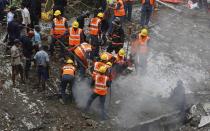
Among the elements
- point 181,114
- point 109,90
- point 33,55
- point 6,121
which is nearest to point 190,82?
point 181,114

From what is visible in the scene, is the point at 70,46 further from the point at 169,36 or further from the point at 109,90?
the point at 169,36

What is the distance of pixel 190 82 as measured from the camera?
2044 centimetres

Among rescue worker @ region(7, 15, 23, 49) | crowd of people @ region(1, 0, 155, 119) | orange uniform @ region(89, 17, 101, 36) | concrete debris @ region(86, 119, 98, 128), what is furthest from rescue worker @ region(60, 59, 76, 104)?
orange uniform @ region(89, 17, 101, 36)

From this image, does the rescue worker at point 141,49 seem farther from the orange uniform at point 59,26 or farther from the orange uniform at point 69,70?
the orange uniform at point 69,70

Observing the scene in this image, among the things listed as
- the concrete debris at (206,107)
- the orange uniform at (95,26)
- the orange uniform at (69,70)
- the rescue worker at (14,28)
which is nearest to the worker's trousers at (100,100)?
the orange uniform at (69,70)

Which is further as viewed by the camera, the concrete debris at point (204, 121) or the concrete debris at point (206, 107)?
the concrete debris at point (206, 107)

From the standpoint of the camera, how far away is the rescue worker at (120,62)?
18312mm

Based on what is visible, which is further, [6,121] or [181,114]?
[181,114]

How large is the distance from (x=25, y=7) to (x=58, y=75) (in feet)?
10.9

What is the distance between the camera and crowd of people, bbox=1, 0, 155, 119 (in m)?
16.3

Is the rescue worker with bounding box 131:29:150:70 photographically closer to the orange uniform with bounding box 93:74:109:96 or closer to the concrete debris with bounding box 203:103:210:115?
the concrete debris with bounding box 203:103:210:115

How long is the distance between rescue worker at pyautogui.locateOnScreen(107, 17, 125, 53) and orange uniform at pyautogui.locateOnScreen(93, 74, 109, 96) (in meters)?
2.97

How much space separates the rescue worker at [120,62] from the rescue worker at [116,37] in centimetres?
46

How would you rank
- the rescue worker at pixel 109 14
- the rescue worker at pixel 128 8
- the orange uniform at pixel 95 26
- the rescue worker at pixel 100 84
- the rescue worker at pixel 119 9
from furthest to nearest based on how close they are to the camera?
1. the rescue worker at pixel 128 8
2. the rescue worker at pixel 119 9
3. the rescue worker at pixel 109 14
4. the orange uniform at pixel 95 26
5. the rescue worker at pixel 100 84
